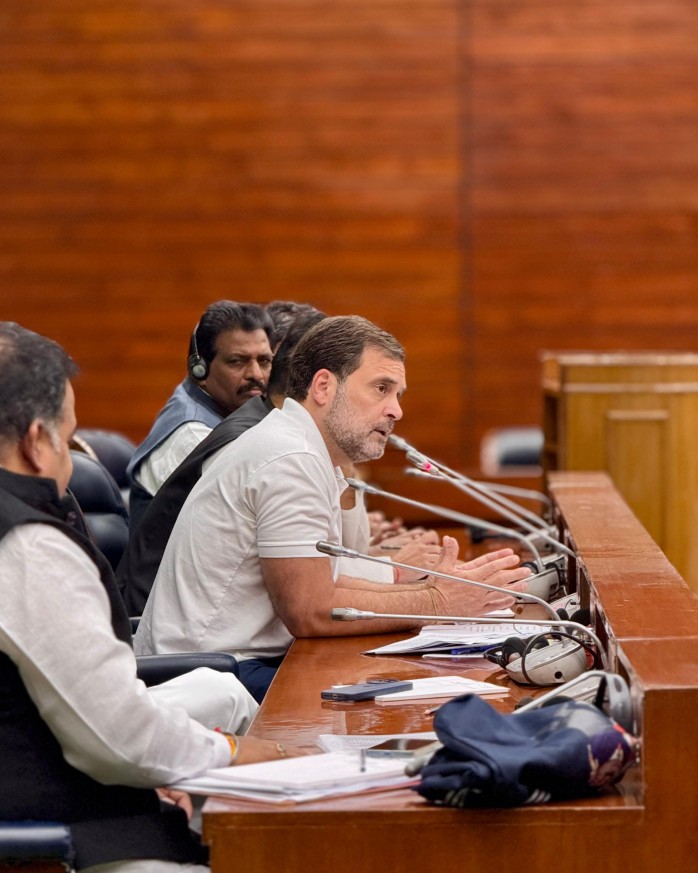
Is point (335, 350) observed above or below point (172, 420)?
above

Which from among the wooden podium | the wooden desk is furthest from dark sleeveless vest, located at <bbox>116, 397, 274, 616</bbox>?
the wooden podium

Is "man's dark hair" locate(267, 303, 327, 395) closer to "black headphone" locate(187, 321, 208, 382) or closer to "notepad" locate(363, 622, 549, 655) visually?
"black headphone" locate(187, 321, 208, 382)

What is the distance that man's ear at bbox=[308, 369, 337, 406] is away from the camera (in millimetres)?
2607

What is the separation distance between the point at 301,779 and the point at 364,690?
472 mm

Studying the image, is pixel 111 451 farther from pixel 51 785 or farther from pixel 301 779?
pixel 301 779

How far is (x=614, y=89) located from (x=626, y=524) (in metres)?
4.76

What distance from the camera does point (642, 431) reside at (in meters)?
5.06

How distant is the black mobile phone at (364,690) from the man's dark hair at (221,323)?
1813mm

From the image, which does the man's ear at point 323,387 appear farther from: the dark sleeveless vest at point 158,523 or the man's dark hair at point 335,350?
the dark sleeveless vest at point 158,523

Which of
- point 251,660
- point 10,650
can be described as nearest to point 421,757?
point 10,650

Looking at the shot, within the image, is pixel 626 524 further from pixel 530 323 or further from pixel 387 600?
pixel 530 323

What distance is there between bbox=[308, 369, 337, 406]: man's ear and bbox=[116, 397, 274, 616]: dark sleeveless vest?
417 mm

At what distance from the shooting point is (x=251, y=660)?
251 cm

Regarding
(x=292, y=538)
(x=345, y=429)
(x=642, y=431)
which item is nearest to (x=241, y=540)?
(x=292, y=538)
